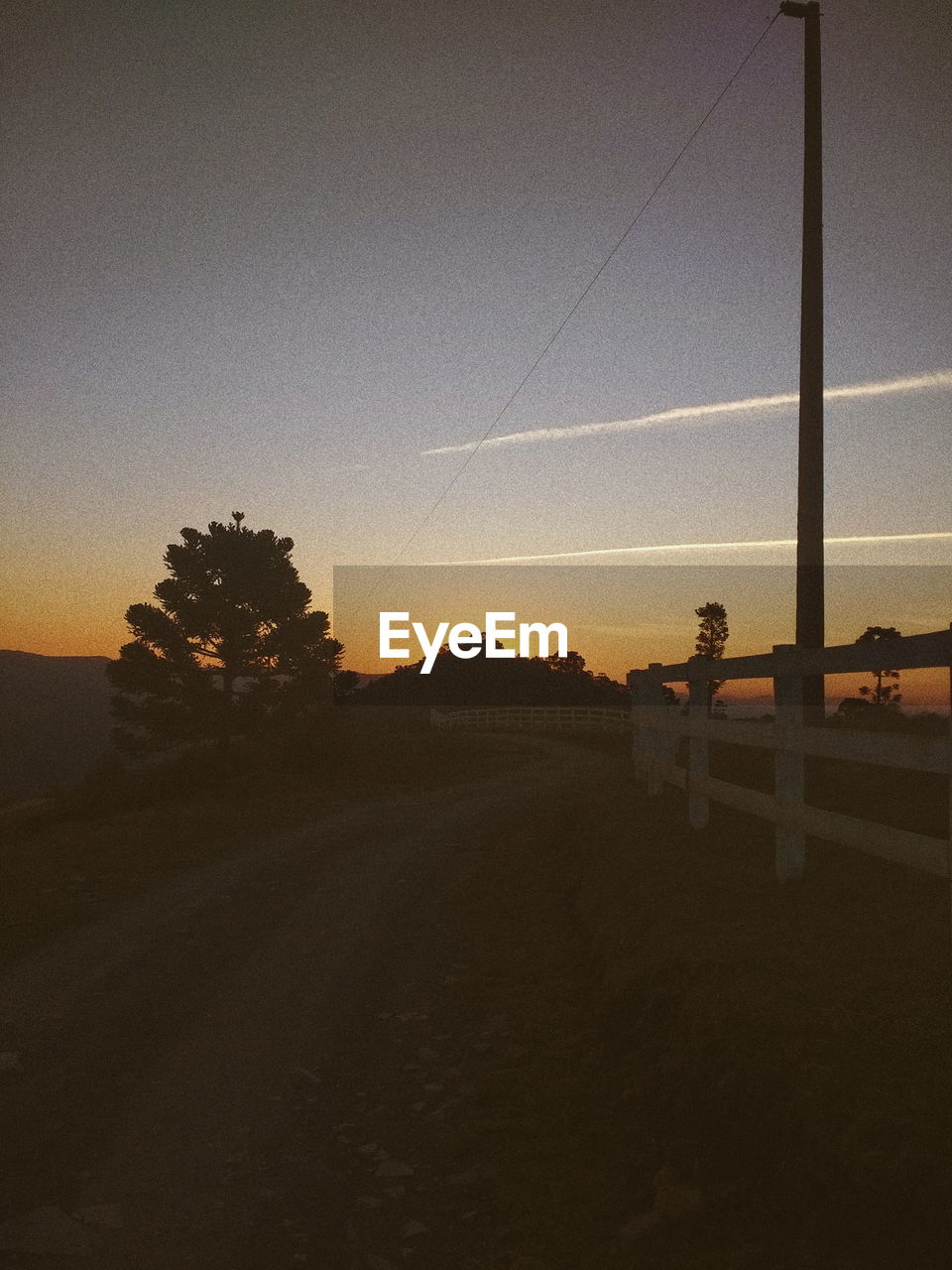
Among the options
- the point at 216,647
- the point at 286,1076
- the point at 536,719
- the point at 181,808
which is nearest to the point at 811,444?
the point at 286,1076

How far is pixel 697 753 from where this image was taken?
391 inches

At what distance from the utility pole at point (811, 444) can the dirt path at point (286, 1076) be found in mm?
5590

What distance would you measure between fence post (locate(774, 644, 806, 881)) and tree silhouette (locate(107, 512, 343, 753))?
108 ft

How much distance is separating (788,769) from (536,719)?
48734 millimetres

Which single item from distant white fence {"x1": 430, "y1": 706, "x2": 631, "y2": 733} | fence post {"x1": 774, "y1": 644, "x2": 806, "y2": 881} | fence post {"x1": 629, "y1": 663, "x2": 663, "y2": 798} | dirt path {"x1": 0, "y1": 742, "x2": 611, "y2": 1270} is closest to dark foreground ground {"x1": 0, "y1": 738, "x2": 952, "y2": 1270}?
dirt path {"x1": 0, "y1": 742, "x2": 611, "y2": 1270}

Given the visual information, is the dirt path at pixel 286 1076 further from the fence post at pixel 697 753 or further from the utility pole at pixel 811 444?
the utility pole at pixel 811 444

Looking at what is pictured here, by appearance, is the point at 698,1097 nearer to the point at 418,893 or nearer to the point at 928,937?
the point at 928,937

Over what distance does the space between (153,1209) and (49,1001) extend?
3.30 meters

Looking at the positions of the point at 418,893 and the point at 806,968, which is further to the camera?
the point at 418,893

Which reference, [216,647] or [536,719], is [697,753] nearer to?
[216,647]

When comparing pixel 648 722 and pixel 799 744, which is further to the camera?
pixel 648 722

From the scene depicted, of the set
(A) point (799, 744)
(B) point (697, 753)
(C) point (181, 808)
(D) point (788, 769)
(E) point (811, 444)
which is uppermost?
(E) point (811, 444)

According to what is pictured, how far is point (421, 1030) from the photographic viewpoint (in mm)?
6047

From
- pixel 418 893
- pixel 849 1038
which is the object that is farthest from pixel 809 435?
pixel 849 1038
